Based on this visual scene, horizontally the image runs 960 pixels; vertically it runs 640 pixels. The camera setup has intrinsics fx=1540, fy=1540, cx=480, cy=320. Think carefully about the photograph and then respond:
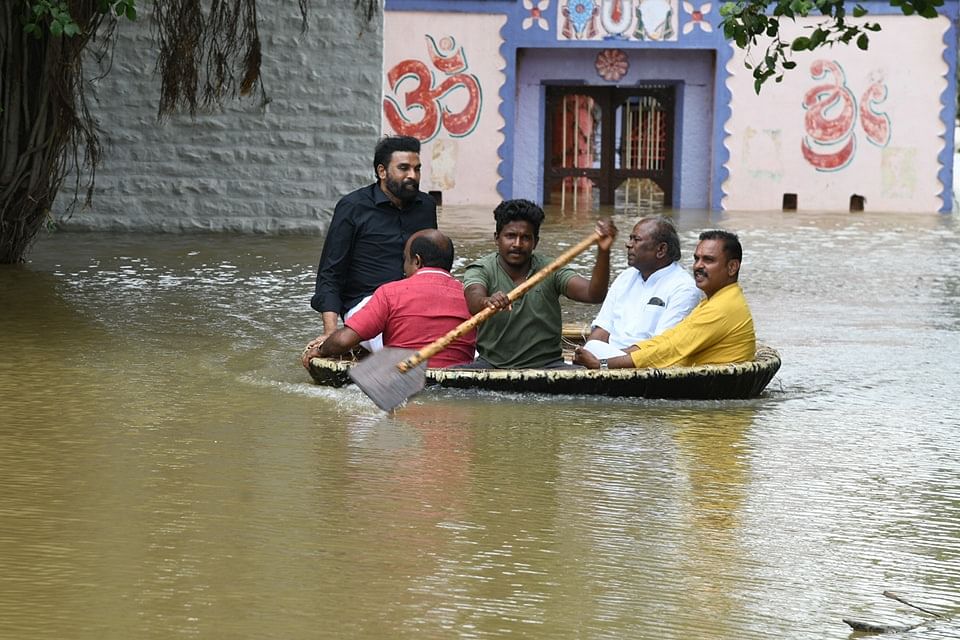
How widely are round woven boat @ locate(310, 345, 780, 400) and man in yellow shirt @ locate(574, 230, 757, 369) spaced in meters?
0.15

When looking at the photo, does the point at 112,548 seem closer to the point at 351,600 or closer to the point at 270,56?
the point at 351,600

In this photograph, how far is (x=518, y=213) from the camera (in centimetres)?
730

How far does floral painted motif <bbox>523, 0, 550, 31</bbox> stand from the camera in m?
23.4

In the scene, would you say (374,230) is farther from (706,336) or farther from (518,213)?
(706,336)

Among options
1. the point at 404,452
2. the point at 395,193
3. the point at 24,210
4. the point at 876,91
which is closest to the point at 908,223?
the point at 876,91

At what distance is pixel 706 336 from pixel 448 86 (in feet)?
54.9

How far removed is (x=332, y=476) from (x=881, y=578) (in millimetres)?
2089

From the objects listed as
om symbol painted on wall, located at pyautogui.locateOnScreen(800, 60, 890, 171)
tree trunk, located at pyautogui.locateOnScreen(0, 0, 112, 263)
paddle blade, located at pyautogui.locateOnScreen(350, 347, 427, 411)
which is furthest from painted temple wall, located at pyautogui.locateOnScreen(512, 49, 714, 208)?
paddle blade, located at pyautogui.locateOnScreen(350, 347, 427, 411)

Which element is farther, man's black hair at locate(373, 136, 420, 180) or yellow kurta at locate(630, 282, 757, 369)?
man's black hair at locate(373, 136, 420, 180)

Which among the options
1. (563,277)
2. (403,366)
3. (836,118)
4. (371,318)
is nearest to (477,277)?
(563,277)

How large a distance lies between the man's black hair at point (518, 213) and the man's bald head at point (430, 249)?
0.28 m

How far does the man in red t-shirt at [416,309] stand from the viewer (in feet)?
24.1

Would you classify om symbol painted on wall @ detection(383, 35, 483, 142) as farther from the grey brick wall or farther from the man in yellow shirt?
the man in yellow shirt

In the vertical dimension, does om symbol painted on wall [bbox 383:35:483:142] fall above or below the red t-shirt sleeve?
above
